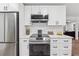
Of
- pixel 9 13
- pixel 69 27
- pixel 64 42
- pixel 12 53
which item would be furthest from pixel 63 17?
pixel 12 53

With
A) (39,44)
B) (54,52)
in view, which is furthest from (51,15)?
(54,52)

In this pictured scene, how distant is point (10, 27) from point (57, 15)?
968 mm

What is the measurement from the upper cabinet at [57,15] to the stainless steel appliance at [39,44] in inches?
16.9

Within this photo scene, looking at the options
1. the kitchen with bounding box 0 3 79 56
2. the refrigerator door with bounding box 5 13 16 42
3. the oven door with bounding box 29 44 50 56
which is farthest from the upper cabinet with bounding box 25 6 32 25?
the oven door with bounding box 29 44 50 56

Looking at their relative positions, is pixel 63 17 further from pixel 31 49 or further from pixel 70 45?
pixel 31 49

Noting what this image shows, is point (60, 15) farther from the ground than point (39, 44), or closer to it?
farther from the ground

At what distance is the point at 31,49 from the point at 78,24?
99 cm

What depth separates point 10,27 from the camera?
268 centimetres

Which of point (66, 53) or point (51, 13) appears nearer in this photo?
point (66, 53)

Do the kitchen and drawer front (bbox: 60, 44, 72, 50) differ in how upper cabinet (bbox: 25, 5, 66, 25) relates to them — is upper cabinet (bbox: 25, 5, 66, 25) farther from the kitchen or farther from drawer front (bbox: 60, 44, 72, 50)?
drawer front (bbox: 60, 44, 72, 50)

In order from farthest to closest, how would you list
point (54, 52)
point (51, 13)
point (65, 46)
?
1. point (51, 13)
2. point (65, 46)
3. point (54, 52)

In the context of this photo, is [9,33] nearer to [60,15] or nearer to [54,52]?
[54,52]

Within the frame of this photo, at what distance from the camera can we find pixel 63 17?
2.67 meters

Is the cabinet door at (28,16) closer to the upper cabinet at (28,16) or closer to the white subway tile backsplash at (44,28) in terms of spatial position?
the upper cabinet at (28,16)
